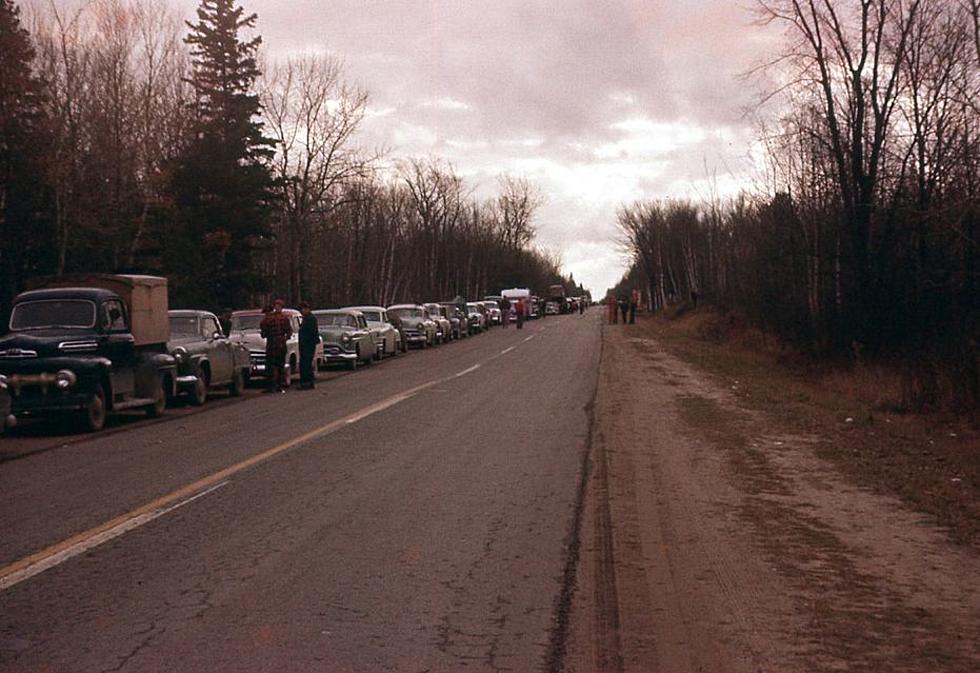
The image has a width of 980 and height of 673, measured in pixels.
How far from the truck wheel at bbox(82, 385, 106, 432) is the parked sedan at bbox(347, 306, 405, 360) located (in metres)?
19.0

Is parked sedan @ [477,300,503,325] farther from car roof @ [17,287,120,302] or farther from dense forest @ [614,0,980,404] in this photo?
car roof @ [17,287,120,302]

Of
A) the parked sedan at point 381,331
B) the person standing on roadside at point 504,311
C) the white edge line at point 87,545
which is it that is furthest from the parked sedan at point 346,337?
the person standing on roadside at point 504,311

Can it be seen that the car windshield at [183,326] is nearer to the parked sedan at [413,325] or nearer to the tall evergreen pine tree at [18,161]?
the tall evergreen pine tree at [18,161]

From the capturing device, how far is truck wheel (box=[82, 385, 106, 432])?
1634 cm

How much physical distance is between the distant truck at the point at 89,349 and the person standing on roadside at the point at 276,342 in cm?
463

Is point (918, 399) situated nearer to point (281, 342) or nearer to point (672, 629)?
point (281, 342)

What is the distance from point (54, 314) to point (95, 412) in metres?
1.84

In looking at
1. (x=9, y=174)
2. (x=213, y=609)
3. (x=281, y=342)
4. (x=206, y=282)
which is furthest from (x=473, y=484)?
(x=206, y=282)

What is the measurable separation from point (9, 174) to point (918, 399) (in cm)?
2623

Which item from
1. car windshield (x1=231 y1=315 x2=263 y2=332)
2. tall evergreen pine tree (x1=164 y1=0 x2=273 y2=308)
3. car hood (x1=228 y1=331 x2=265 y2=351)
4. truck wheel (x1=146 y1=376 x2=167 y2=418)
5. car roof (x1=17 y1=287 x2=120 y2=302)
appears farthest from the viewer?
tall evergreen pine tree (x1=164 y1=0 x2=273 y2=308)

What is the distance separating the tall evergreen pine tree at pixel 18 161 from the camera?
31.5 metres

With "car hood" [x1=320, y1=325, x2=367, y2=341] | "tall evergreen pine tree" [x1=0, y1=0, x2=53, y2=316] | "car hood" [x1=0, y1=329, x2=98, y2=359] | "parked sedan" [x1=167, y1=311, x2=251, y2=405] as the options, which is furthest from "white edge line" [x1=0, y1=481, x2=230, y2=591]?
"tall evergreen pine tree" [x1=0, y1=0, x2=53, y2=316]

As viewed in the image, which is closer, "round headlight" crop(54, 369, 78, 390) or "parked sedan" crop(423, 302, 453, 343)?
"round headlight" crop(54, 369, 78, 390)

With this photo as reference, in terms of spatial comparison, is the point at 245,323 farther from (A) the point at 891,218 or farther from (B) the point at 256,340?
(A) the point at 891,218
